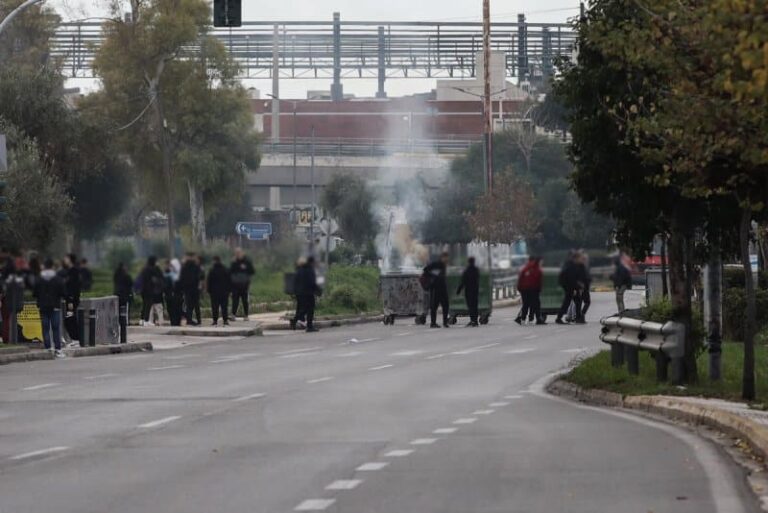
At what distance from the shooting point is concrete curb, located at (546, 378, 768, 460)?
1745 cm

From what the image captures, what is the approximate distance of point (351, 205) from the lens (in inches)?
3524

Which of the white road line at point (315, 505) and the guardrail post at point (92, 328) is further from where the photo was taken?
the guardrail post at point (92, 328)

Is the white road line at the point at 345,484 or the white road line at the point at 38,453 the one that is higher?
the white road line at the point at 345,484

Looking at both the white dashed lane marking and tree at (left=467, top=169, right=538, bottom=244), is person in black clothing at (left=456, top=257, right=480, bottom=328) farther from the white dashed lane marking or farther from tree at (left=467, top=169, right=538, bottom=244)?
the white dashed lane marking

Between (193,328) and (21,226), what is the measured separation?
36.9ft

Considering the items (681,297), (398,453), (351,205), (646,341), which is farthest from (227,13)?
(351,205)

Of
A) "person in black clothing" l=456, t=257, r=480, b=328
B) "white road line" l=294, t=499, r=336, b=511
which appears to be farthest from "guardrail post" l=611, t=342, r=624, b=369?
"white road line" l=294, t=499, r=336, b=511

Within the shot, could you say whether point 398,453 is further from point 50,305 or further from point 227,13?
point 50,305

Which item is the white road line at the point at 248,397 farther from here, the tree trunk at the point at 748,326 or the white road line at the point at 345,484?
the white road line at the point at 345,484

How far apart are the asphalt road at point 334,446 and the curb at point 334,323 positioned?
1857cm

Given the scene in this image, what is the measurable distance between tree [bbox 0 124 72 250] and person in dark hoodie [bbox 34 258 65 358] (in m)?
13.9

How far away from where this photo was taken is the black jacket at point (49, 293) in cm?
3506

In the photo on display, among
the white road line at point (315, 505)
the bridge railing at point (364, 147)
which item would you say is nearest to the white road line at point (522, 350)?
the white road line at point (315, 505)

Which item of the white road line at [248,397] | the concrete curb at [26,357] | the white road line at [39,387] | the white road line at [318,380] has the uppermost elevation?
the white road line at [248,397]
